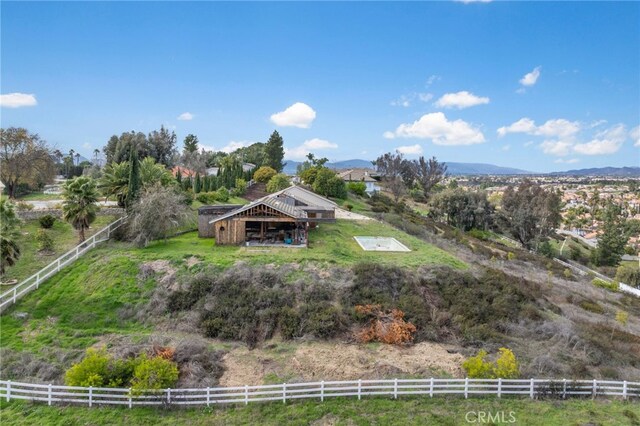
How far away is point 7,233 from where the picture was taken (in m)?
17.9

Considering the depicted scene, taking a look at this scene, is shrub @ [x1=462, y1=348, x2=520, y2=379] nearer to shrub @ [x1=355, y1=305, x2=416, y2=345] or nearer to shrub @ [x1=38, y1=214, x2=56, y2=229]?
shrub @ [x1=355, y1=305, x2=416, y2=345]

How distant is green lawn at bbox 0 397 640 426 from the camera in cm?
1148

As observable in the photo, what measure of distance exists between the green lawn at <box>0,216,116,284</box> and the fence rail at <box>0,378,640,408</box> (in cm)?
946

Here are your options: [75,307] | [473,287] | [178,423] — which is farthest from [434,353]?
[75,307]

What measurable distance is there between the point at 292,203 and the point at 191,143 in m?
53.3

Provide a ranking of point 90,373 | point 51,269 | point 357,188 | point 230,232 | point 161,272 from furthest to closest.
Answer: point 357,188 → point 230,232 → point 51,269 → point 161,272 → point 90,373

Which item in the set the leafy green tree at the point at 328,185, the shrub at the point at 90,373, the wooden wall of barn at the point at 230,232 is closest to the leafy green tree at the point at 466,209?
the leafy green tree at the point at 328,185

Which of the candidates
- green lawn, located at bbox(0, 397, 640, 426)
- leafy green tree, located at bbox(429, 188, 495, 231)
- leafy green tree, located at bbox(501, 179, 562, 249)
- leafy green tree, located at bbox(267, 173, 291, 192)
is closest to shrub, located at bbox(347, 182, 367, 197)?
leafy green tree, located at bbox(429, 188, 495, 231)

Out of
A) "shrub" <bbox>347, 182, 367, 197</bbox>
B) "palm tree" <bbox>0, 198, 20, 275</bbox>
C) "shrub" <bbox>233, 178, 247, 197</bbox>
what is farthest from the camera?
"shrub" <bbox>347, 182, 367, 197</bbox>

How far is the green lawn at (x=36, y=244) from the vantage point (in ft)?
66.5

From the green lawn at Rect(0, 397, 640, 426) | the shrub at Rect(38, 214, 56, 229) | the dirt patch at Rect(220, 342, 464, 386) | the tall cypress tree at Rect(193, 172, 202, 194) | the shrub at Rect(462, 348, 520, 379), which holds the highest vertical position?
the tall cypress tree at Rect(193, 172, 202, 194)

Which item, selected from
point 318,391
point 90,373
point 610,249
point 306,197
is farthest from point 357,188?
point 90,373

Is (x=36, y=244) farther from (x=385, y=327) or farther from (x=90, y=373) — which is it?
(x=385, y=327)

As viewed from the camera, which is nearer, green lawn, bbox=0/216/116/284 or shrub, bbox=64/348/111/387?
shrub, bbox=64/348/111/387
